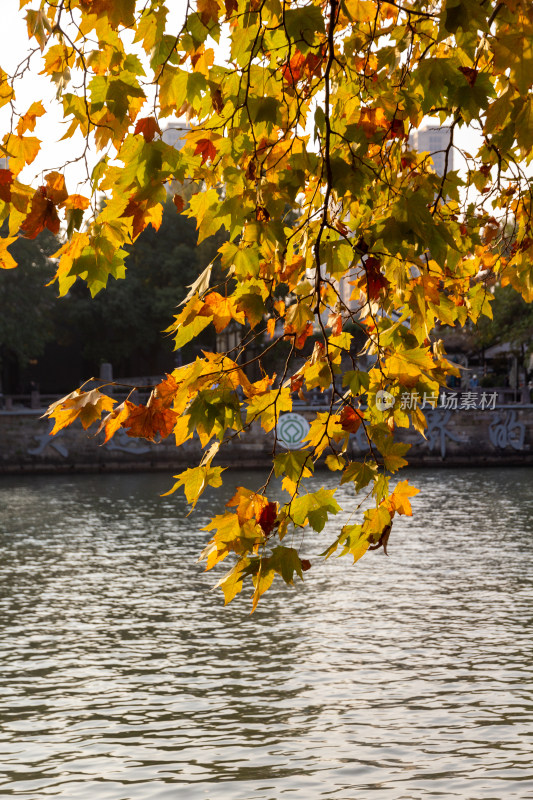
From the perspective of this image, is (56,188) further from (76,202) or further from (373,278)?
(373,278)

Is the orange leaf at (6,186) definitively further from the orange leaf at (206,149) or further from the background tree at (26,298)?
the background tree at (26,298)

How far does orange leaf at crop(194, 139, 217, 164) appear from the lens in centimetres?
415

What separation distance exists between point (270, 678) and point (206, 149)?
914 cm

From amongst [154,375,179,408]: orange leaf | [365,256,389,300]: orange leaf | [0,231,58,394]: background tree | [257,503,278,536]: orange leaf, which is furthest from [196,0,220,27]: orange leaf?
[0,231,58,394]: background tree

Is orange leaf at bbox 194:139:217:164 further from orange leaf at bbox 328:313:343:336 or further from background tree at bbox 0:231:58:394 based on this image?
background tree at bbox 0:231:58:394

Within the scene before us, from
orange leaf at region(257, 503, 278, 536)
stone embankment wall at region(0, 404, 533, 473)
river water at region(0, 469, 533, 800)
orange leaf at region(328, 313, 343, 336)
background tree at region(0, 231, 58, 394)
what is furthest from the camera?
background tree at region(0, 231, 58, 394)

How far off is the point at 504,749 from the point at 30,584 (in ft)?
35.2

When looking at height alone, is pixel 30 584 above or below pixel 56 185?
below

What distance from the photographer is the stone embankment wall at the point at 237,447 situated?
1662 inches

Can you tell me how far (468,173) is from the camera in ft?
18.4

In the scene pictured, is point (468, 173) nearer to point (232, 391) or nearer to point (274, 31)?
point (274, 31)

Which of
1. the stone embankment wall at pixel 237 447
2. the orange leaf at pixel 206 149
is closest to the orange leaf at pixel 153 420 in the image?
the orange leaf at pixel 206 149

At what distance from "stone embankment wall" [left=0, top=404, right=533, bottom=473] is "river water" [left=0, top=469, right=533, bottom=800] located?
19402mm

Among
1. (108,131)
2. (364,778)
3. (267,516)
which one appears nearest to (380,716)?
(364,778)
